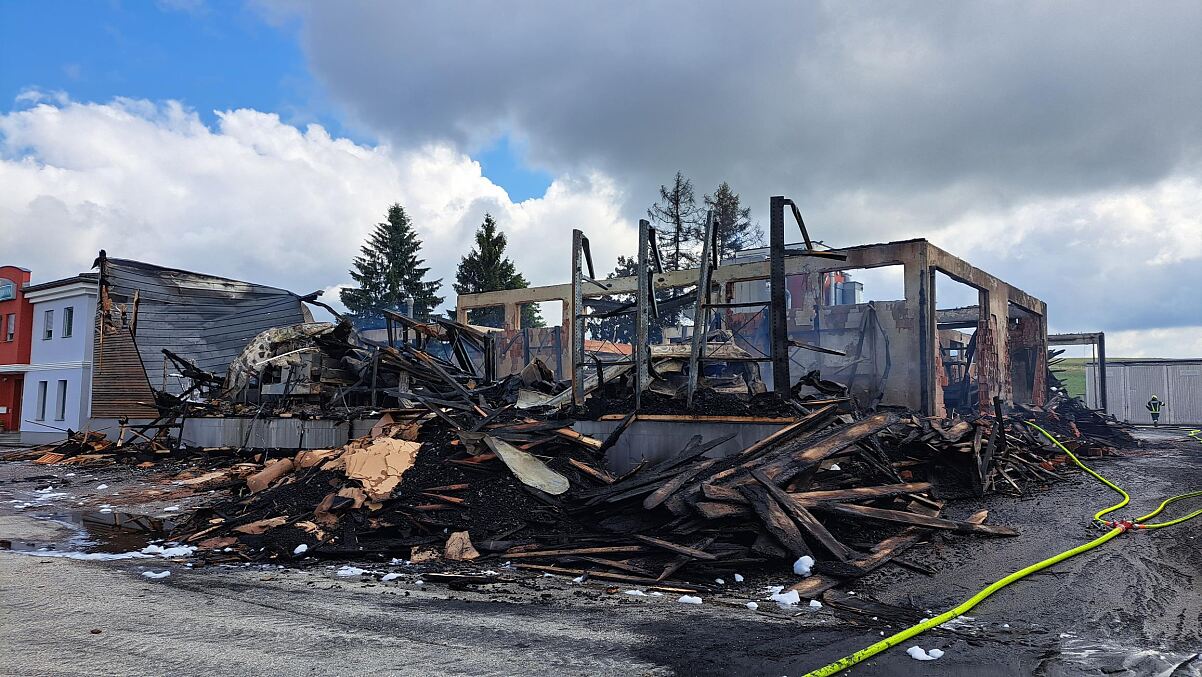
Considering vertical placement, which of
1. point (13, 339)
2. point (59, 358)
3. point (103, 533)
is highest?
point (13, 339)

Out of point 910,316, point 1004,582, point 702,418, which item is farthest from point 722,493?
point 910,316

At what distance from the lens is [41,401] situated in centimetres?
2842

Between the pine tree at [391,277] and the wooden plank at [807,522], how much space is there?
137 ft

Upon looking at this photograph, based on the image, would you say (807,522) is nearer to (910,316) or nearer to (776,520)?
(776,520)

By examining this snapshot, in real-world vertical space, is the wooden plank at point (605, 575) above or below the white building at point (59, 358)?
below

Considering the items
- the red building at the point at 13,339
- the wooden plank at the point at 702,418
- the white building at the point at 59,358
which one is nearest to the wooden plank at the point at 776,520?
the wooden plank at the point at 702,418

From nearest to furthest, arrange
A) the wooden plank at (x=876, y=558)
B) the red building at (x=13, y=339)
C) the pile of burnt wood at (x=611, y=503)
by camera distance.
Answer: the wooden plank at (x=876, y=558)
the pile of burnt wood at (x=611, y=503)
the red building at (x=13, y=339)

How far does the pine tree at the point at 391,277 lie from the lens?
1825 inches

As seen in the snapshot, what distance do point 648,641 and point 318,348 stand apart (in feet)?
42.7

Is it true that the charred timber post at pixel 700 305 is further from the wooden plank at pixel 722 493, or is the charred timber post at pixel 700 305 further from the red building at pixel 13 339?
the red building at pixel 13 339

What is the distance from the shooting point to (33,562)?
6289mm

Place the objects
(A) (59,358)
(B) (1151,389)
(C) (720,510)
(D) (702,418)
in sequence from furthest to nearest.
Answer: (B) (1151,389) < (A) (59,358) < (D) (702,418) < (C) (720,510)

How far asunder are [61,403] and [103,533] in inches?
974

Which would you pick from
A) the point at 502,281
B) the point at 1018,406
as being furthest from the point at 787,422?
the point at 502,281
